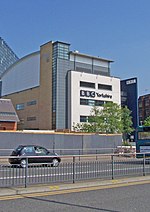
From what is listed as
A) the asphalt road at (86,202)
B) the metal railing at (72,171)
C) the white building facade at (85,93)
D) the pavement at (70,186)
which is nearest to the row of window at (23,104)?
the white building facade at (85,93)

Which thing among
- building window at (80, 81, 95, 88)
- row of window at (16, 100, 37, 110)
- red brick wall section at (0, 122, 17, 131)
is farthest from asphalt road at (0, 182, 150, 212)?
row of window at (16, 100, 37, 110)

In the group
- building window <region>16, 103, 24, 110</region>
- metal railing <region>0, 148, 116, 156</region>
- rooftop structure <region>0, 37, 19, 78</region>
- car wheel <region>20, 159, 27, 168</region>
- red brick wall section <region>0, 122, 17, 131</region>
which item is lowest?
metal railing <region>0, 148, 116, 156</region>

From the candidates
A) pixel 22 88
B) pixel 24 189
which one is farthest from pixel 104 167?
pixel 22 88

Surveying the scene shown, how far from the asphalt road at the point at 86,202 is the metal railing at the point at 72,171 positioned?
4.61ft

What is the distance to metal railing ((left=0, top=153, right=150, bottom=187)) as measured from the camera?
426 inches

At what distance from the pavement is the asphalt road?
47 centimetres

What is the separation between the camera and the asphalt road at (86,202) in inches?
301

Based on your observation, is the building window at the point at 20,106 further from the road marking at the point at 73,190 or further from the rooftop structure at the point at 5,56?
the rooftop structure at the point at 5,56

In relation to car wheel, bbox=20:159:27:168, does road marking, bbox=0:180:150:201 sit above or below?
below

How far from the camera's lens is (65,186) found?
10969mm

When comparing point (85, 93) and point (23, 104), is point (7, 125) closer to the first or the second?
point (85, 93)

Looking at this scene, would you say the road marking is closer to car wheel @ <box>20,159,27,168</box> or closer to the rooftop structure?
car wheel @ <box>20,159,27,168</box>

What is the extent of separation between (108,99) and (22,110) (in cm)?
2404

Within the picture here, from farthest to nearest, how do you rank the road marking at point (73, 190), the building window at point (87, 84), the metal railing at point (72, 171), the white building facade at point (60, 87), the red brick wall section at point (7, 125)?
1. the building window at point (87, 84)
2. the white building facade at point (60, 87)
3. the red brick wall section at point (7, 125)
4. the metal railing at point (72, 171)
5. the road marking at point (73, 190)
